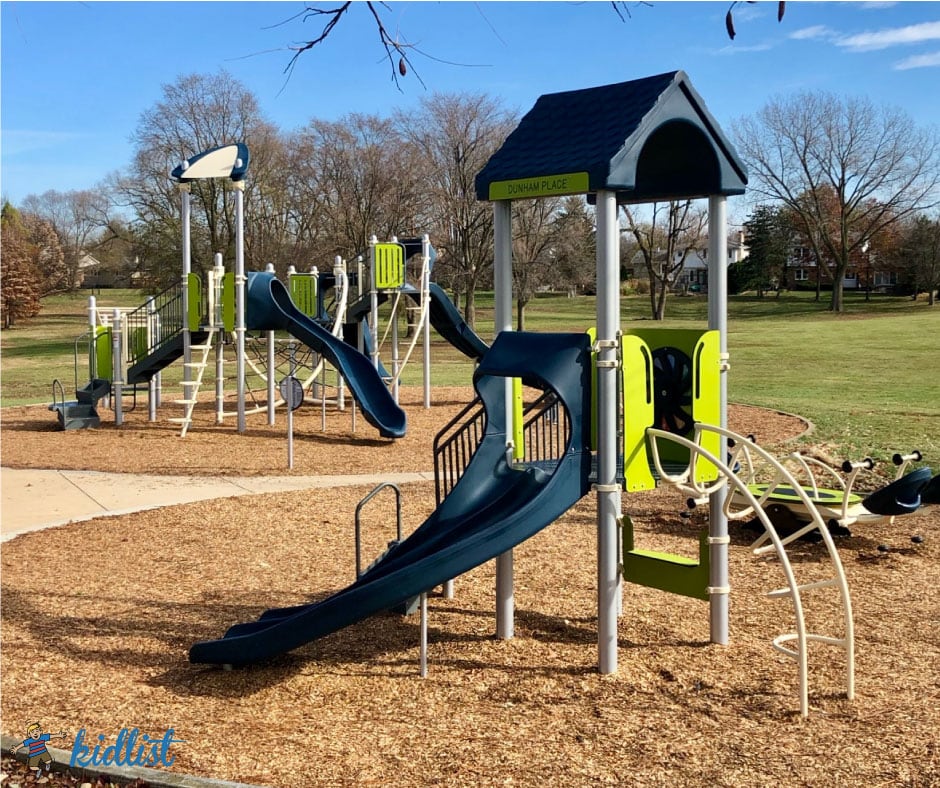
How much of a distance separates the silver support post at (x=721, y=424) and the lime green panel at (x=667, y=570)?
0.56 ft

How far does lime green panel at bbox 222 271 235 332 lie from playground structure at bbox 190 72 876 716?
12.1 meters

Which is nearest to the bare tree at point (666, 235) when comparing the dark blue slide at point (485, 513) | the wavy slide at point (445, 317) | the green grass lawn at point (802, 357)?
the green grass lawn at point (802, 357)

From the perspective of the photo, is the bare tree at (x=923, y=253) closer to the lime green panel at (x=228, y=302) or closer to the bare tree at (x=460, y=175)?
the bare tree at (x=460, y=175)

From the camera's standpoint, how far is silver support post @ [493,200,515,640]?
6484 mm

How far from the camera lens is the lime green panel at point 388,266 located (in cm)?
2083

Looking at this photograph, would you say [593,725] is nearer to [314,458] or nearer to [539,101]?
[539,101]

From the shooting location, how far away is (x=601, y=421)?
588 cm

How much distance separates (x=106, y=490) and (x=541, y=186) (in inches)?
332

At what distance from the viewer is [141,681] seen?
6004 millimetres

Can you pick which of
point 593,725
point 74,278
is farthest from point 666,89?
point 74,278

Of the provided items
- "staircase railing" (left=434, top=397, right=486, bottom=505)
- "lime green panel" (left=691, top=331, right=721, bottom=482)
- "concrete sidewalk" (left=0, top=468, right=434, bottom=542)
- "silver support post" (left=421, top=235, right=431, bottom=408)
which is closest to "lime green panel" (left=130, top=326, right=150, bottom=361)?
"silver support post" (left=421, top=235, right=431, bottom=408)

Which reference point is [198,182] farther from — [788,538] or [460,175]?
[788,538]

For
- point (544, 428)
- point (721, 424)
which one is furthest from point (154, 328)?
point (721, 424)

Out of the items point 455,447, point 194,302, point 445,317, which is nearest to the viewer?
point 455,447
